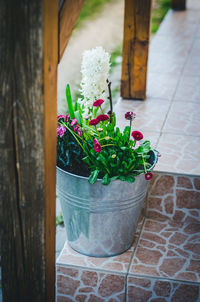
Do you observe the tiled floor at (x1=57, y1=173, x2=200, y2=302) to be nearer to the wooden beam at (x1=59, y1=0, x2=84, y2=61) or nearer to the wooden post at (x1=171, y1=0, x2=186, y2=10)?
the wooden beam at (x1=59, y1=0, x2=84, y2=61)

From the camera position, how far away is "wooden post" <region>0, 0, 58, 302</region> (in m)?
1.12

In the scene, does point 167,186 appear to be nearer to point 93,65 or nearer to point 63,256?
point 63,256

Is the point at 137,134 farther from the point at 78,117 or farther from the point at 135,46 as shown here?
the point at 135,46

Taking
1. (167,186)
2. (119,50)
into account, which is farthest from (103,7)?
(167,186)

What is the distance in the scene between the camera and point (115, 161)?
173 cm

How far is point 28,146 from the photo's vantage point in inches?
48.3

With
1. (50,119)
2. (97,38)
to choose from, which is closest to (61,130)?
(50,119)

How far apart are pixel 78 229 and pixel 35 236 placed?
530mm

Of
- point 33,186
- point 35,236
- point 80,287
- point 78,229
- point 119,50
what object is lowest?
point 80,287

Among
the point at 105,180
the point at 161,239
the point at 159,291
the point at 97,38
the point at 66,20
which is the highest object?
the point at 97,38

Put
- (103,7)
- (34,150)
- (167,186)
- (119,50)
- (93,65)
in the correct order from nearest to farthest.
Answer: (34,150) → (93,65) → (167,186) → (119,50) → (103,7)

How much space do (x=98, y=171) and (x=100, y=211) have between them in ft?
0.58

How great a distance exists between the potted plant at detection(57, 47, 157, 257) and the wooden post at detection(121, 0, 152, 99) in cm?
109

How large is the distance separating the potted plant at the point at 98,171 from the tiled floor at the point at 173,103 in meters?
0.45
